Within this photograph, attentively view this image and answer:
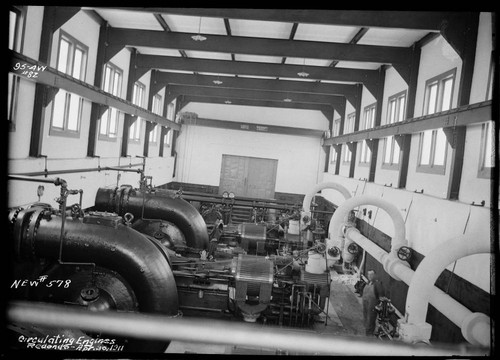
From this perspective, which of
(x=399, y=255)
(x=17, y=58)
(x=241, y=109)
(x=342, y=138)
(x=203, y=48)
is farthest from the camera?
(x=241, y=109)

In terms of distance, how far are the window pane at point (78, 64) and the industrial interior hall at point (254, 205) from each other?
0.13 feet

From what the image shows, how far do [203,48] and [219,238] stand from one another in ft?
15.2

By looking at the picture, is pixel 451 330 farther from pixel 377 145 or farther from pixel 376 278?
pixel 377 145

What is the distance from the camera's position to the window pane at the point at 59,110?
645 centimetres

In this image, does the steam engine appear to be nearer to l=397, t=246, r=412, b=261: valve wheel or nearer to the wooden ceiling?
l=397, t=246, r=412, b=261: valve wheel

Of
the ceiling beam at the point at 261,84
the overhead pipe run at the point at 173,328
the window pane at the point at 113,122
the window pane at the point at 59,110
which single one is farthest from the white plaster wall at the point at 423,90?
the window pane at the point at 113,122

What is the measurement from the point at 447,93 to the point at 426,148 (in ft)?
3.59

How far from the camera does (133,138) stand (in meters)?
11.1

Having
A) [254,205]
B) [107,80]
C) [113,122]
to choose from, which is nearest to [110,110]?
[113,122]

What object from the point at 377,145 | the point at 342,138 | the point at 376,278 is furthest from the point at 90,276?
the point at 342,138

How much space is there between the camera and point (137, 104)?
11438 millimetres

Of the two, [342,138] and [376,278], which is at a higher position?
[342,138]

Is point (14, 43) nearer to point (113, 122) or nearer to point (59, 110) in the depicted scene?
point (59, 110)

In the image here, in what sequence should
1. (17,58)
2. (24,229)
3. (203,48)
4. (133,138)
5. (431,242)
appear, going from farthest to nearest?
(133,138) < (203,48) < (431,242) < (17,58) < (24,229)
